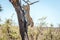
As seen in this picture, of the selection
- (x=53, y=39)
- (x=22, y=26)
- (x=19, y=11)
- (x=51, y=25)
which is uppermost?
(x=19, y=11)

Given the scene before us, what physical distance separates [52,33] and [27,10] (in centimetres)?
2441

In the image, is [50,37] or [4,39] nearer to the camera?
[4,39]

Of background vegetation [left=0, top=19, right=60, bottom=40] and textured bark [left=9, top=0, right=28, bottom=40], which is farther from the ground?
textured bark [left=9, top=0, right=28, bottom=40]

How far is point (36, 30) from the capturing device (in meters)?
31.6

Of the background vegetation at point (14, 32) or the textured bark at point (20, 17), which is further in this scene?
the background vegetation at point (14, 32)

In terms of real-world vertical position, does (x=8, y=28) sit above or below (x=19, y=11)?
below

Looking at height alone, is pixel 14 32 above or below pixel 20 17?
below

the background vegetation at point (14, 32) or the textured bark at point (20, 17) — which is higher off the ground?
the textured bark at point (20, 17)

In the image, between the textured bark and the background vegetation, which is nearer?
the textured bark

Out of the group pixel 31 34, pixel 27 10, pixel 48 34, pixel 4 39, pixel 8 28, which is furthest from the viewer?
pixel 48 34

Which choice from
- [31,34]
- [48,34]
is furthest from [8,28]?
[48,34]

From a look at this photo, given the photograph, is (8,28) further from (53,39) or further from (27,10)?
(27,10)

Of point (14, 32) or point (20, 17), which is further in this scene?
point (14, 32)

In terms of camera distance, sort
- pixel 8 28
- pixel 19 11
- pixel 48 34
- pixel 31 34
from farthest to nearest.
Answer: pixel 48 34 → pixel 31 34 → pixel 8 28 → pixel 19 11
